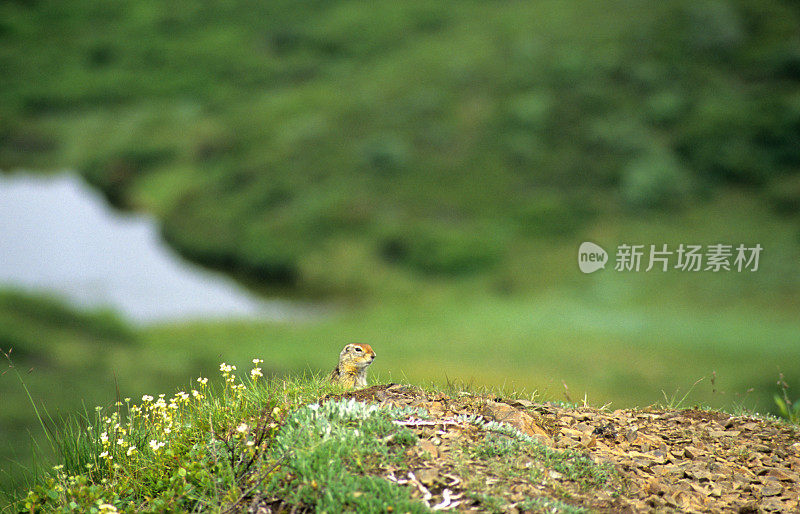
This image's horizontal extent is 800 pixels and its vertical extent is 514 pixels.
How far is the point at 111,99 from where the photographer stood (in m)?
43.3

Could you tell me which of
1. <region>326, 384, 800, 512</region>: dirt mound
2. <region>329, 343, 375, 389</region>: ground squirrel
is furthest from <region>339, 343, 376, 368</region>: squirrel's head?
<region>326, 384, 800, 512</region>: dirt mound

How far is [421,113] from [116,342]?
56.7 feet

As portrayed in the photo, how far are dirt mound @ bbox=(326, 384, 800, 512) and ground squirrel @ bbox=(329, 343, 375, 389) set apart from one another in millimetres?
1052

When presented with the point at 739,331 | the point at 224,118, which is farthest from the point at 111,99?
the point at 739,331

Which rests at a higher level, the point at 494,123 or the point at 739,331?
the point at 494,123

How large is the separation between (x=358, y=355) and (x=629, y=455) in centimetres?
317

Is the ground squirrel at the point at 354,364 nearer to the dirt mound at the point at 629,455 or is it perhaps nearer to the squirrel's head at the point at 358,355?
the squirrel's head at the point at 358,355

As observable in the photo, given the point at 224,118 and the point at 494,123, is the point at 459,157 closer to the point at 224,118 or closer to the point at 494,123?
the point at 494,123

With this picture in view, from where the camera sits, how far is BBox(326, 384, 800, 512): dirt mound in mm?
6023

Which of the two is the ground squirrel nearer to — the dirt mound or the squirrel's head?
the squirrel's head

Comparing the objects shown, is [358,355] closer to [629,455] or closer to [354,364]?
[354,364]

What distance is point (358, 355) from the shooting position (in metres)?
8.74

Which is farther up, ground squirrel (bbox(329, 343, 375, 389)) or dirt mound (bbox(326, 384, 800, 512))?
ground squirrel (bbox(329, 343, 375, 389))

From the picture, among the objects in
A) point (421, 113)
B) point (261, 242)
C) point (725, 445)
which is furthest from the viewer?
point (421, 113)
